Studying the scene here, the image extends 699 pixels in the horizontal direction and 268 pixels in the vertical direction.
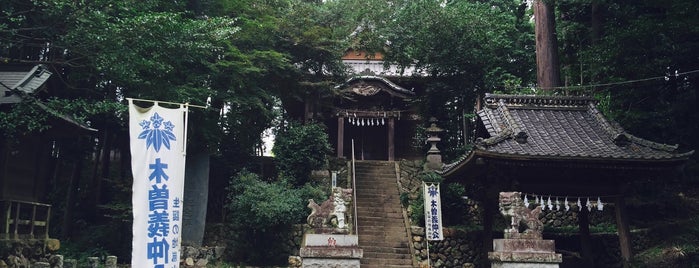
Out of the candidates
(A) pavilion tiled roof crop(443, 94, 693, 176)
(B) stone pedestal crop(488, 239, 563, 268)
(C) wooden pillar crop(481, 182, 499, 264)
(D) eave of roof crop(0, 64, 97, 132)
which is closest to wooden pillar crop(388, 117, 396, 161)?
(C) wooden pillar crop(481, 182, 499, 264)

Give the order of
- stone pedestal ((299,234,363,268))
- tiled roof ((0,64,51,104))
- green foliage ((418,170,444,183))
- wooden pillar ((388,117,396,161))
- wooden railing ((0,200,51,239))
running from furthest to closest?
1. wooden pillar ((388,117,396,161))
2. green foliage ((418,170,444,183))
3. wooden railing ((0,200,51,239))
4. tiled roof ((0,64,51,104))
5. stone pedestal ((299,234,363,268))

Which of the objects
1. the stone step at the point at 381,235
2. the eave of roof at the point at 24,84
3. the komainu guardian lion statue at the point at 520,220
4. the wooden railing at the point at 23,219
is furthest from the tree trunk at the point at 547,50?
the wooden railing at the point at 23,219

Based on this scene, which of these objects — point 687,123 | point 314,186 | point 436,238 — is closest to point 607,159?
Result: point 436,238

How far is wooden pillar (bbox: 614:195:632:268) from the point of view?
12195mm

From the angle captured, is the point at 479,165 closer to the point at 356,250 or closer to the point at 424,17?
the point at 356,250

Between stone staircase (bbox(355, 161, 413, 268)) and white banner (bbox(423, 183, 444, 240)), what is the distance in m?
1.44

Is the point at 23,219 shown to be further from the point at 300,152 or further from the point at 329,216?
the point at 329,216

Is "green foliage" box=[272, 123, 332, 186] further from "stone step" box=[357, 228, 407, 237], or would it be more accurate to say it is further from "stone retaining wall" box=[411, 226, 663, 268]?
"stone retaining wall" box=[411, 226, 663, 268]

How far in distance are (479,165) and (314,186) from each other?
8.10 m

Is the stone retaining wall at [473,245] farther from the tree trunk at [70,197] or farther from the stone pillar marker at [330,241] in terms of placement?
the tree trunk at [70,197]

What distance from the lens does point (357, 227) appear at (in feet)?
59.6

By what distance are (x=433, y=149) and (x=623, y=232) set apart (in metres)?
9.85

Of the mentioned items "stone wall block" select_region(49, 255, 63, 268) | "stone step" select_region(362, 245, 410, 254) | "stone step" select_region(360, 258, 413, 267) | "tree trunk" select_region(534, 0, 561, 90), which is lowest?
"stone step" select_region(360, 258, 413, 267)

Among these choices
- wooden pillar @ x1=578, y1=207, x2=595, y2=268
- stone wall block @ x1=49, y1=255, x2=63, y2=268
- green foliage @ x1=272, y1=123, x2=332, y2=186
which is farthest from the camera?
green foliage @ x1=272, y1=123, x2=332, y2=186
